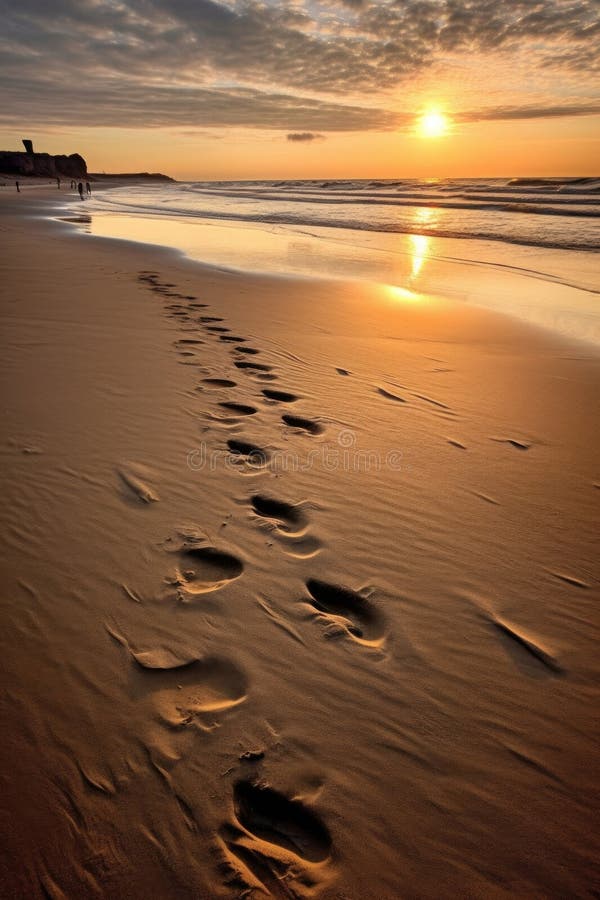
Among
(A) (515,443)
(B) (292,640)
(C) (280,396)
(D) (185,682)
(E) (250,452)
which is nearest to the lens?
(D) (185,682)

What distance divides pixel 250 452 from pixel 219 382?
3.89 ft

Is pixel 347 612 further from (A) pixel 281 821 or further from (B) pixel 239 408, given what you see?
(B) pixel 239 408

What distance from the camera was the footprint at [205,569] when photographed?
208 centimetres

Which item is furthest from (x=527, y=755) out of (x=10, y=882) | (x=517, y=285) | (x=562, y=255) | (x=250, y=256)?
(x=562, y=255)

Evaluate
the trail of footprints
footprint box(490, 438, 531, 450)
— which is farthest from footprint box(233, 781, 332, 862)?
footprint box(490, 438, 531, 450)

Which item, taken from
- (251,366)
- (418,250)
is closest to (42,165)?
(418,250)

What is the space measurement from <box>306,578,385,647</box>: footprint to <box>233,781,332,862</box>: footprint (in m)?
0.59

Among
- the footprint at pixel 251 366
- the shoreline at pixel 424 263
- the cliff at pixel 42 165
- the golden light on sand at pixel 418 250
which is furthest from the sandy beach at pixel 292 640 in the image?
the cliff at pixel 42 165

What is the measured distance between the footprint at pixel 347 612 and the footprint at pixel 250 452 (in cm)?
104

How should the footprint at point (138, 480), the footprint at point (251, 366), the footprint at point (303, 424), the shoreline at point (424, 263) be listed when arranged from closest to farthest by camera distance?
the footprint at point (138, 480) < the footprint at point (303, 424) < the footprint at point (251, 366) < the shoreline at point (424, 263)

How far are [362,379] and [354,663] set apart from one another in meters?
3.04

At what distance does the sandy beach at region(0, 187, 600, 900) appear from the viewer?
130cm

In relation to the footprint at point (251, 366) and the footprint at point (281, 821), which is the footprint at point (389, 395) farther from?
the footprint at point (281, 821)

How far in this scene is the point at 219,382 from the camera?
162 inches
